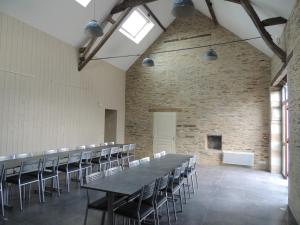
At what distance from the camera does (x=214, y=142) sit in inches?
364

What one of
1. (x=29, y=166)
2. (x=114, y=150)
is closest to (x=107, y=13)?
(x=114, y=150)

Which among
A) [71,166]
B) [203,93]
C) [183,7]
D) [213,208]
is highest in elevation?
[183,7]

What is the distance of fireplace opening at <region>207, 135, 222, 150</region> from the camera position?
Answer: 9124mm

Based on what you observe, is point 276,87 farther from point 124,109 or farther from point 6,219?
point 6,219

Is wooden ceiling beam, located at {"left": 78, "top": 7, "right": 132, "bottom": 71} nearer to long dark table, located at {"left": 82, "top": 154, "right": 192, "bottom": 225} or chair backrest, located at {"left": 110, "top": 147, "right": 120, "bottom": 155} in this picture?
chair backrest, located at {"left": 110, "top": 147, "right": 120, "bottom": 155}

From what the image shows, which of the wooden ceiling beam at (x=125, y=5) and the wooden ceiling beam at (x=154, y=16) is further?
the wooden ceiling beam at (x=154, y=16)

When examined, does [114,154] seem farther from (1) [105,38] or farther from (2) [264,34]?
(2) [264,34]

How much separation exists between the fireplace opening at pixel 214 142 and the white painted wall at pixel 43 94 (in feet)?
14.0

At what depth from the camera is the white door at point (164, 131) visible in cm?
973

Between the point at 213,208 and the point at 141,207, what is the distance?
6.01ft

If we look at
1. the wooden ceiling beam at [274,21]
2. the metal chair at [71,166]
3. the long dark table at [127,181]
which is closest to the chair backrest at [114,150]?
the metal chair at [71,166]

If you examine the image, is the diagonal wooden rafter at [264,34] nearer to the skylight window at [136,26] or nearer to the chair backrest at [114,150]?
the skylight window at [136,26]

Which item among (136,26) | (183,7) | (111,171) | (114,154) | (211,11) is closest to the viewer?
(183,7)

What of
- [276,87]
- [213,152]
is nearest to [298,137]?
[276,87]
